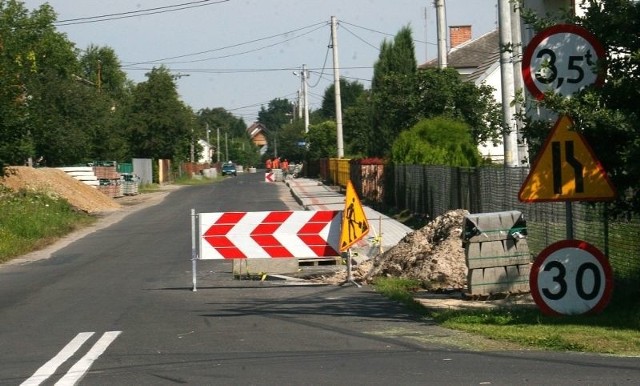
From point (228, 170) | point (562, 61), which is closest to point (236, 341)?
point (562, 61)

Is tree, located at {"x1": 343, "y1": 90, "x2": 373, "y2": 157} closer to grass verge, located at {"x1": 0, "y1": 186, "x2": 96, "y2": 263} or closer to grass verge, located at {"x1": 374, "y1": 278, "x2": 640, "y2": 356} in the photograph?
grass verge, located at {"x1": 0, "y1": 186, "x2": 96, "y2": 263}

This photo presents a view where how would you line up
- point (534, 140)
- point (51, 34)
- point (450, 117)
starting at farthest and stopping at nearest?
point (51, 34), point (450, 117), point (534, 140)

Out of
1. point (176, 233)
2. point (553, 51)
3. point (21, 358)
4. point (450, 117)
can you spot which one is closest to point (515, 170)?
point (553, 51)

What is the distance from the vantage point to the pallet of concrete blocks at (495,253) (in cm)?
1337

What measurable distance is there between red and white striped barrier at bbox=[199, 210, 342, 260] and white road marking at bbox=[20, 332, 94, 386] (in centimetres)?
512

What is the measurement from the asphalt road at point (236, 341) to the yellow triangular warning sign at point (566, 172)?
62.2 inches

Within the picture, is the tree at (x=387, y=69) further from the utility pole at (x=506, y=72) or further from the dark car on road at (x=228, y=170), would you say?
the dark car on road at (x=228, y=170)

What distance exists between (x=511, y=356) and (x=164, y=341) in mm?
3411

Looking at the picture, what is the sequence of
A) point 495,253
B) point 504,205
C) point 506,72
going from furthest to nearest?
point 506,72, point 504,205, point 495,253

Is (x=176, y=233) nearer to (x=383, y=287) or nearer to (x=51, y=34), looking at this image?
(x=383, y=287)

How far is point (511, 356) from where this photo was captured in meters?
9.09

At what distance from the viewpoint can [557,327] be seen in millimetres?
10195

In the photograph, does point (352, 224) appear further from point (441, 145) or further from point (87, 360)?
point (441, 145)

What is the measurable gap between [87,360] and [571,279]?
15.3ft
